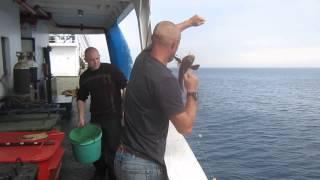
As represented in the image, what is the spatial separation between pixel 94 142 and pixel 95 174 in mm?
932

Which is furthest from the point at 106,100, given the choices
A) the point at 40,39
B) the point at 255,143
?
the point at 255,143

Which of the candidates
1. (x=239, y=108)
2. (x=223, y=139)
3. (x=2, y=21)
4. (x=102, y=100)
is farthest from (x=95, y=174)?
(x=239, y=108)

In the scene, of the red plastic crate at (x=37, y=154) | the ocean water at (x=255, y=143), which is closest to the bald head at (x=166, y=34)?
the red plastic crate at (x=37, y=154)

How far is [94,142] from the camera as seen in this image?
3322mm

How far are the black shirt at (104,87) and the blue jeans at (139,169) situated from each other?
193 centimetres

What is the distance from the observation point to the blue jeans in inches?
78.0

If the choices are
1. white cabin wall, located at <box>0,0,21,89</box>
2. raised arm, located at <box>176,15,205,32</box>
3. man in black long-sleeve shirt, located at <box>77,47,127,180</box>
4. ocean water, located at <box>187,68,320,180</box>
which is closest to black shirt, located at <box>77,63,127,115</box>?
man in black long-sleeve shirt, located at <box>77,47,127,180</box>

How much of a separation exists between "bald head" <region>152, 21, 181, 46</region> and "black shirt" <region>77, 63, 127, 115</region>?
2079 mm

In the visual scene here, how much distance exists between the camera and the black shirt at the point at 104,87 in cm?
390

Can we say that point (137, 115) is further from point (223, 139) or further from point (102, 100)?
point (223, 139)

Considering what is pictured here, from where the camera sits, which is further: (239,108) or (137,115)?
(239,108)

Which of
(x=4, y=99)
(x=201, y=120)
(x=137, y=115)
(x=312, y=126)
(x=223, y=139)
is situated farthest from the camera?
(x=312, y=126)

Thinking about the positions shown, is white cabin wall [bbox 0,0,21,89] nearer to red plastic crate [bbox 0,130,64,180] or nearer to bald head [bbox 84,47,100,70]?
bald head [bbox 84,47,100,70]

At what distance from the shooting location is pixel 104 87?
3.90 meters
